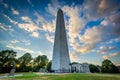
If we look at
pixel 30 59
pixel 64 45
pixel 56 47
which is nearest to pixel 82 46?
pixel 64 45

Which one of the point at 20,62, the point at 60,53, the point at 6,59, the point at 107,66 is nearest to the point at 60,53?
the point at 60,53

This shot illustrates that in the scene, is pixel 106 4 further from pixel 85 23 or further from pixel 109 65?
pixel 109 65

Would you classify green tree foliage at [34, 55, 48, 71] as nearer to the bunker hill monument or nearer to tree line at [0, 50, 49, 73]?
tree line at [0, 50, 49, 73]

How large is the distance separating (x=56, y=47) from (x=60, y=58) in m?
3.45

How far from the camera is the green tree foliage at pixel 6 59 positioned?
33231 millimetres

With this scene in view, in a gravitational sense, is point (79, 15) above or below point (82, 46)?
above

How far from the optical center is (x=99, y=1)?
1678 cm

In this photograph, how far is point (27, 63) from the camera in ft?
145

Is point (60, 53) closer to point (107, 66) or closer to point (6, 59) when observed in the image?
point (6, 59)

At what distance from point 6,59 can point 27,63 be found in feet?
32.3

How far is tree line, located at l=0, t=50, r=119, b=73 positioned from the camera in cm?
3490

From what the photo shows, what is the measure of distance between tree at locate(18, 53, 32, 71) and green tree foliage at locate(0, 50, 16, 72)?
15.0 feet

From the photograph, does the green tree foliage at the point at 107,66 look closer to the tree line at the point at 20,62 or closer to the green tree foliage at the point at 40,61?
the green tree foliage at the point at 40,61

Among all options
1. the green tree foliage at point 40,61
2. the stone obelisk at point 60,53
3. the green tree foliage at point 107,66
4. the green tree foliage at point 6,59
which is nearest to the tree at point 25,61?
the green tree foliage at point 40,61
